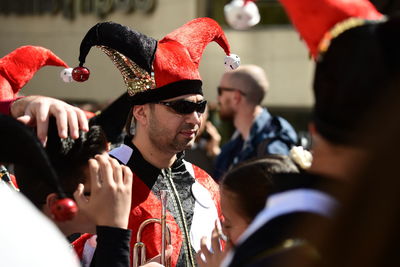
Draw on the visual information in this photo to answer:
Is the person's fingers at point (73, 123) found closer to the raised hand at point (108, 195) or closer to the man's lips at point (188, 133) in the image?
the raised hand at point (108, 195)

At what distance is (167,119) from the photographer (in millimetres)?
3480

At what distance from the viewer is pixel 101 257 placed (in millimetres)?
2209

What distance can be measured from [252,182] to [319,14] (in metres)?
0.53

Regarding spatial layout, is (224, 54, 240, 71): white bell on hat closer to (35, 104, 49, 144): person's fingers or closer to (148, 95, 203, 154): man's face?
(148, 95, 203, 154): man's face

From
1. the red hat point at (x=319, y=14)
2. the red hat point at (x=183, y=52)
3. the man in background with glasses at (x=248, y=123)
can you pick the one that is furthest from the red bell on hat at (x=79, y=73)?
the man in background with glasses at (x=248, y=123)

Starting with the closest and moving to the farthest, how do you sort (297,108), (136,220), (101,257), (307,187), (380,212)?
1. (380,212)
2. (307,187)
3. (101,257)
4. (136,220)
5. (297,108)

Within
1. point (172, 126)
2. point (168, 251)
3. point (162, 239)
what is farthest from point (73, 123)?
point (172, 126)

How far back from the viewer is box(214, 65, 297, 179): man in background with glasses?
567 centimetres

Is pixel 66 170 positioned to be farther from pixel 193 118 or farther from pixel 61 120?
pixel 193 118

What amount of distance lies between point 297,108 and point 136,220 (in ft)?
35.9

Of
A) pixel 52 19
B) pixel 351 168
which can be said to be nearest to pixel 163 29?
pixel 52 19

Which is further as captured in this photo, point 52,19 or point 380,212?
point 52,19

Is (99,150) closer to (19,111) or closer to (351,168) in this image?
(19,111)

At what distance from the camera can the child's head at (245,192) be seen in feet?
7.40
